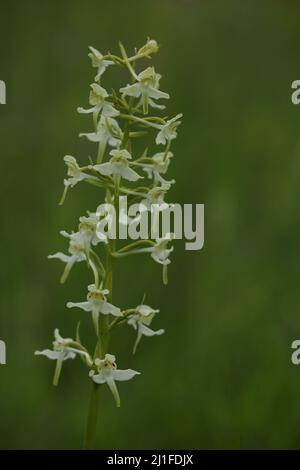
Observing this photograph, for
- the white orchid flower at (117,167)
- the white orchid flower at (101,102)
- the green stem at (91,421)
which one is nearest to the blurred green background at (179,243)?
the green stem at (91,421)

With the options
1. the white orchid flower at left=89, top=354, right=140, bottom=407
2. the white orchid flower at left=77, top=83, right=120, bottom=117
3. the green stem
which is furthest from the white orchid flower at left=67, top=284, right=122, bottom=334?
the white orchid flower at left=77, top=83, right=120, bottom=117

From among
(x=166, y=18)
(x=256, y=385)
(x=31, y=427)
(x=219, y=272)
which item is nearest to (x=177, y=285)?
(x=219, y=272)

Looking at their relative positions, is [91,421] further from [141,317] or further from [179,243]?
[179,243]

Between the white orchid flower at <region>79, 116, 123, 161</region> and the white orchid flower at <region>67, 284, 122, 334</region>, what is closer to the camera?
the white orchid flower at <region>67, 284, 122, 334</region>

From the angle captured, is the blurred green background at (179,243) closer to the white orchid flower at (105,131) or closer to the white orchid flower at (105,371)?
the white orchid flower at (105,371)

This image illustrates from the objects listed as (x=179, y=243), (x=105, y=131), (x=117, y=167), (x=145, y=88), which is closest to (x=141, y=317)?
(x=117, y=167)

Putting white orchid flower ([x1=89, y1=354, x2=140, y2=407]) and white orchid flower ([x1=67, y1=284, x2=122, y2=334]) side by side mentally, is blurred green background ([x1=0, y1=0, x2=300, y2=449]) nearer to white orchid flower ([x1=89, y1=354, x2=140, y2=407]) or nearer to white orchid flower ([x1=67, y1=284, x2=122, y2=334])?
white orchid flower ([x1=89, y1=354, x2=140, y2=407])

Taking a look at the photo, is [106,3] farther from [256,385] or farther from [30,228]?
[256,385]

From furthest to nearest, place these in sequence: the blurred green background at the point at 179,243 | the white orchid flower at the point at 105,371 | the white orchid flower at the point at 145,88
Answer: the blurred green background at the point at 179,243 → the white orchid flower at the point at 145,88 → the white orchid flower at the point at 105,371
